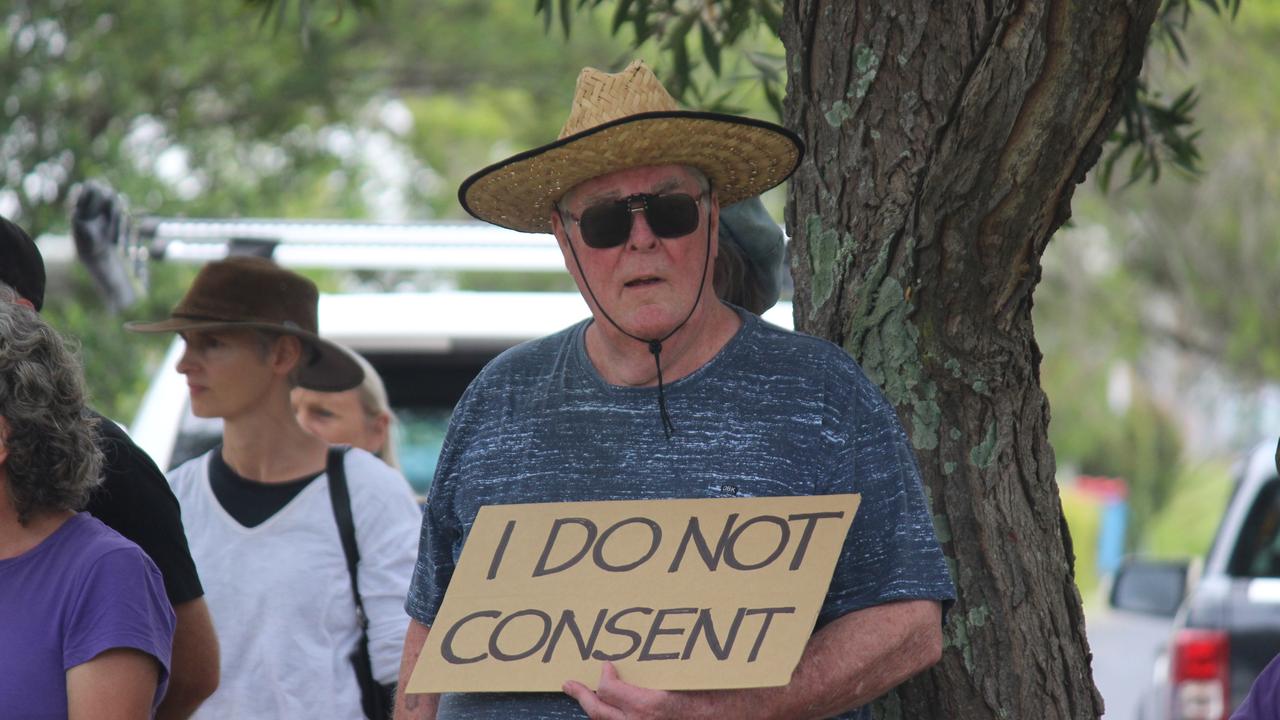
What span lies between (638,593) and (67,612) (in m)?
0.87

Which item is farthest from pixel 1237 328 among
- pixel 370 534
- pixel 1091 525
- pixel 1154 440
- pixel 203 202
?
pixel 370 534

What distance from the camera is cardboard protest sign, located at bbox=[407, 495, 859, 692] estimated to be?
2.33 m

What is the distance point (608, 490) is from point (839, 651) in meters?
0.43

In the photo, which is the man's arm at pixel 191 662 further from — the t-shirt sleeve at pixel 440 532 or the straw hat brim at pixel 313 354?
the straw hat brim at pixel 313 354

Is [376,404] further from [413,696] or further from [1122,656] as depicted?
[1122,656]

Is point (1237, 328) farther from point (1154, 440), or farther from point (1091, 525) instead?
point (1154, 440)

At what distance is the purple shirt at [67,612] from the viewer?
2.50 meters

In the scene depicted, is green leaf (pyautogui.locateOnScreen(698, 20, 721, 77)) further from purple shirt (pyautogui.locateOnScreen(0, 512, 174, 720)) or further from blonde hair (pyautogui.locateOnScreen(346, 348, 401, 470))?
purple shirt (pyautogui.locateOnScreen(0, 512, 174, 720))

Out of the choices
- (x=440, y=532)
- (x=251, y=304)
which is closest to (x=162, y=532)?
(x=440, y=532)

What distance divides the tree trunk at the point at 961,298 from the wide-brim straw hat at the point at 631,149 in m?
0.22

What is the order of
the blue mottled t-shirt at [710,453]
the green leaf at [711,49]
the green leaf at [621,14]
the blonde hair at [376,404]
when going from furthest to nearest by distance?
1. the blonde hair at [376,404]
2. the green leaf at [711,49]
3. the green leaf at [621,14]
4. the blue mottled t-shirt at [710,453]

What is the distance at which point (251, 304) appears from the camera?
13.2 ft

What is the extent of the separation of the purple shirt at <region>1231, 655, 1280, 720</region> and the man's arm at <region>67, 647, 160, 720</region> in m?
→ 1.68

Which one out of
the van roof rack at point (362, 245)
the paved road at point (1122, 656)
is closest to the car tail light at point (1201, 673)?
the van roof rack at point (362, 245)
